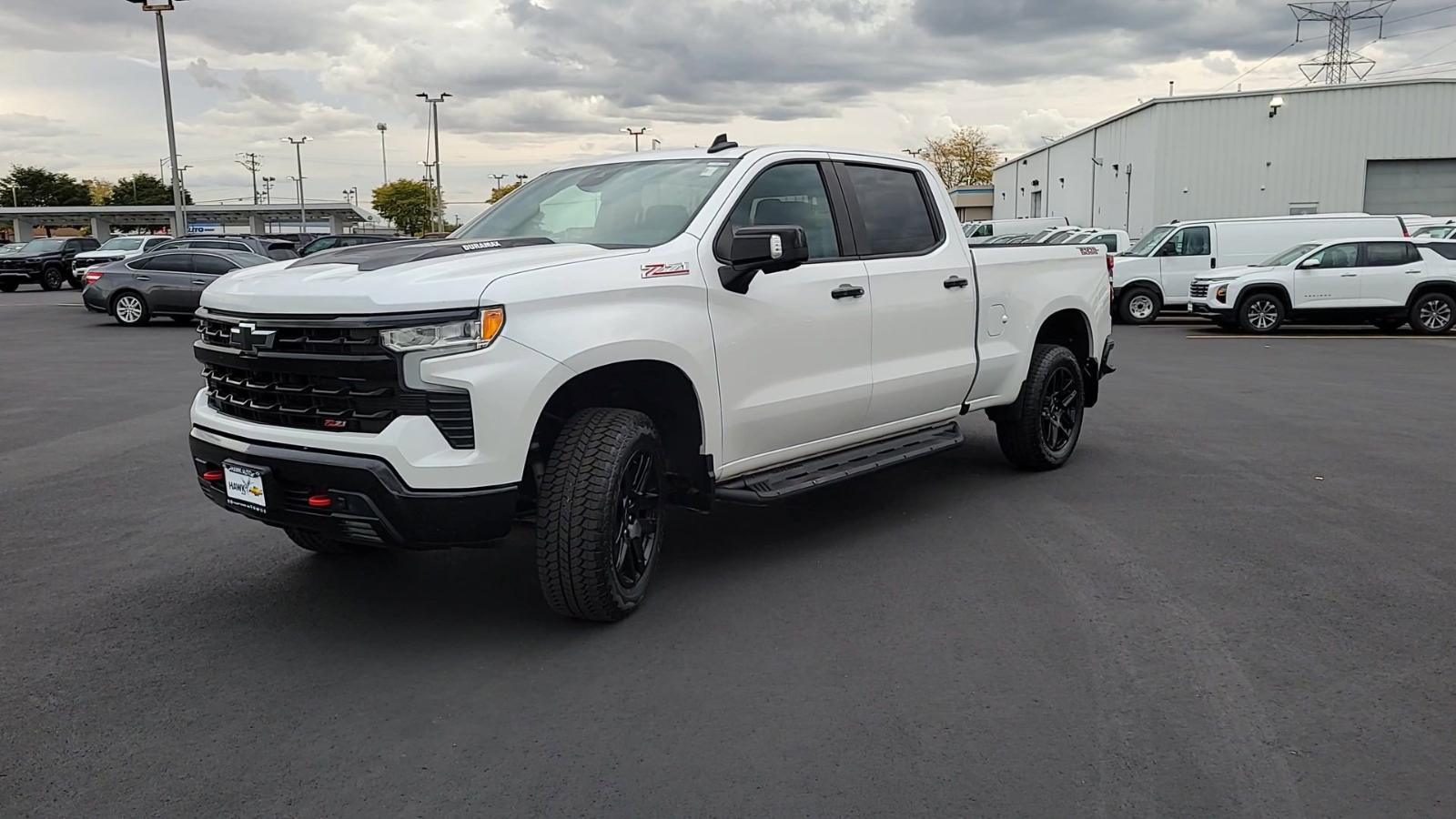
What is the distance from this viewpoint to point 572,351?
446 cm

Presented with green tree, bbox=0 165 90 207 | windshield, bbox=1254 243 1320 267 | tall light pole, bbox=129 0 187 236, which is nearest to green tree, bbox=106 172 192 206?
green tree, bbox=0 165 90 207

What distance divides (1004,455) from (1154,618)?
10.9 ft

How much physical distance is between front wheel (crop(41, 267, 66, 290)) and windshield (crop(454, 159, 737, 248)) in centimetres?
→ 3564

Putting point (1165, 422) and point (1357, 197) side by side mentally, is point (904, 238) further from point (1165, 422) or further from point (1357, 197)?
point (1357, 197)

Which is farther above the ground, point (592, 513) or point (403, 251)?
point (403, 251)

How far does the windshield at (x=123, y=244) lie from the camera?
34.6 m

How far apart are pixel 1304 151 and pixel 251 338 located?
46612mm

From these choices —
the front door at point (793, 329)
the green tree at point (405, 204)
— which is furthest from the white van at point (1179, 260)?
the green tree at point (405, 204)

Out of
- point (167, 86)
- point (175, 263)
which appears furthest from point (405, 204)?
point (175, 263)

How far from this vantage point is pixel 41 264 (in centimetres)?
3572

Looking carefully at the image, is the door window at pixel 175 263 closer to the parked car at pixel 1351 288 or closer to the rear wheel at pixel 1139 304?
the rear wheel at pixel 1139 304

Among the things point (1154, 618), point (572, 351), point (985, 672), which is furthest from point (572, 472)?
point (1154, 618)

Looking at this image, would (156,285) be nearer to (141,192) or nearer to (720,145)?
(720,145)

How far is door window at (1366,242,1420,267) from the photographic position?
66.4ft
